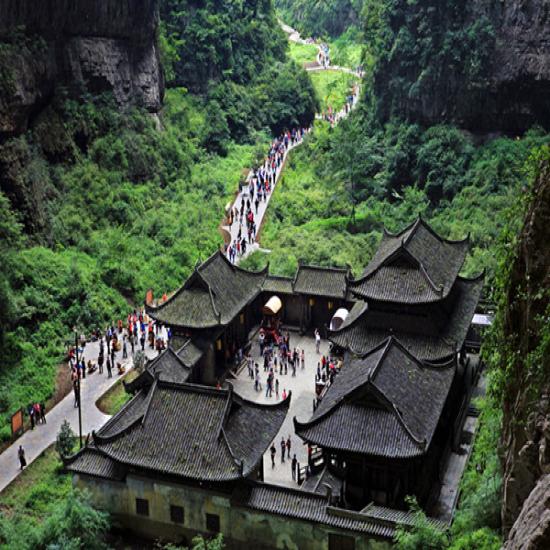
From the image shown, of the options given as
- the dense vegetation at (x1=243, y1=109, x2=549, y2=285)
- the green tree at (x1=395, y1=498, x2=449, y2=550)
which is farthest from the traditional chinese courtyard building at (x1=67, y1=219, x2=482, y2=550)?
the dense vegetation at (x1=243, y1=109, x2=549, y2=285)

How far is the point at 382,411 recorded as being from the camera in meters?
35.2

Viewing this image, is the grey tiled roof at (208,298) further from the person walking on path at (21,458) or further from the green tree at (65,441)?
the person walking on path at (21,458)

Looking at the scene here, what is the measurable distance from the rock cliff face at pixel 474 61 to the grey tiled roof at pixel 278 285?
105ft

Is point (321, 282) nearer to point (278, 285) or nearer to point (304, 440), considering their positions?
point (278, 285)

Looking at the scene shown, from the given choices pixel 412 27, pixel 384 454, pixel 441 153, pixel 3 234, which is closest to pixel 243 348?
pixel 3 234

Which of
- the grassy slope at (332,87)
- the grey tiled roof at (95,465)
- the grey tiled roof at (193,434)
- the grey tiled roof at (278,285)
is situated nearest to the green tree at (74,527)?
the grey tiled roof at (95,465)

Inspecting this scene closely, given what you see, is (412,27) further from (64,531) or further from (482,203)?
(64,531)

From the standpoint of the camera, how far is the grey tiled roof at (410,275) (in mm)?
43000

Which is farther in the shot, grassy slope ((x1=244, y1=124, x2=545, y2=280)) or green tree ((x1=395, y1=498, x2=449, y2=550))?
grassy slope ((x1=244, y1=124, x2=545, y2=280))

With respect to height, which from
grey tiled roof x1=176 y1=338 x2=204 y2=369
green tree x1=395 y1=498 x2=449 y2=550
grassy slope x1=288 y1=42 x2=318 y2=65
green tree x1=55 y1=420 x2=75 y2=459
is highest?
grassy slope x1=288 y1=42 x2=318 y2=65

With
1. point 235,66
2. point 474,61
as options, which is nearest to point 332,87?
point 235,66

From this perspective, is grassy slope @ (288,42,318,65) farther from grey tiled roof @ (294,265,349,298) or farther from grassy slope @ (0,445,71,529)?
grassy slope @ (0,445,71,529)

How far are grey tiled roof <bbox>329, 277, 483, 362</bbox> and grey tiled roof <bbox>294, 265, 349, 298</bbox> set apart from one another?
7638mm

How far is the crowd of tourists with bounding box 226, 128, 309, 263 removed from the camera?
230ft
